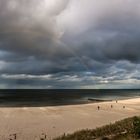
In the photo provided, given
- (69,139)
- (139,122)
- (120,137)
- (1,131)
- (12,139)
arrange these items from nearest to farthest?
1. (120,137)
2. (139,122)
3. (69,139)
4. (12,139)
5. (1,131)

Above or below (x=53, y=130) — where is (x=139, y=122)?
above

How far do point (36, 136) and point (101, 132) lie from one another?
1125 centimetres

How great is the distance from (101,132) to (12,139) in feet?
38.4

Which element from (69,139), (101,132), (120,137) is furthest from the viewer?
(101,132)

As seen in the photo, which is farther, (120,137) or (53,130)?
(53,130)

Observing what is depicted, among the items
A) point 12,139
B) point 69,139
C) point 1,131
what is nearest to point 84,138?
point 69,139

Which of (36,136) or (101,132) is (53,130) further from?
(101,132)

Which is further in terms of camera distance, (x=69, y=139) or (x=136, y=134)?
(x=69, y=139)

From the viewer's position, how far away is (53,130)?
33469mm

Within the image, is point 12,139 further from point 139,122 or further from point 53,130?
point 139,122

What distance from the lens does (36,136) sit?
1156 inches

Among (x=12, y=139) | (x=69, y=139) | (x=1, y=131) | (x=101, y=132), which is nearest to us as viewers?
(x=69, y=139)

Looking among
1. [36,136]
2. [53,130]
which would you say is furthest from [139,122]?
[53,130]

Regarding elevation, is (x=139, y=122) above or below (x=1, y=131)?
above
